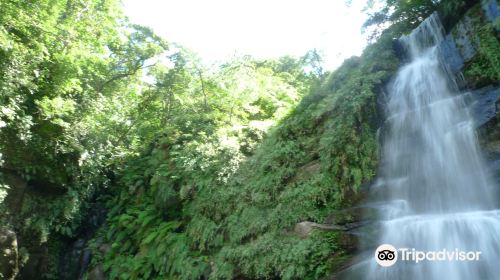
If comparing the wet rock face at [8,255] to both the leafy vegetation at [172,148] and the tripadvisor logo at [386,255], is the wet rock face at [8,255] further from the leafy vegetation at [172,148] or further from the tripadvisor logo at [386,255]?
the tripadvisor logo at [386,255]

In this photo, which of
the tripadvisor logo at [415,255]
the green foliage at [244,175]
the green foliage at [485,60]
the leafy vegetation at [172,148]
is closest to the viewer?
the tripadvisor logo at [415,255]

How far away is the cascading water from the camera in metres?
4.94

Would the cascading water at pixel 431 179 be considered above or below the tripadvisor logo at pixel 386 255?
above

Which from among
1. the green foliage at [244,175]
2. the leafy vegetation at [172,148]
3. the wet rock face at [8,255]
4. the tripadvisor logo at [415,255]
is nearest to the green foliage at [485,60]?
the leafy vegetation at [172,148]

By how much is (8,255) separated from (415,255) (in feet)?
31.5

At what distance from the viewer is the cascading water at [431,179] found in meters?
4.94

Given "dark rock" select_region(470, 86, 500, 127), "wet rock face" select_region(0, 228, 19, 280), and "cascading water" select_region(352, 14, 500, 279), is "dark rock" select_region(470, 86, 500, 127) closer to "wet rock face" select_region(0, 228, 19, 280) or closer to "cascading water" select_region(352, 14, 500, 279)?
"cascading water" select_region(352, 14, 500, 279)

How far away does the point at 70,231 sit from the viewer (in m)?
10.9

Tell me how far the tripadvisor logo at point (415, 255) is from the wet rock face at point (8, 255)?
9052 millimetres

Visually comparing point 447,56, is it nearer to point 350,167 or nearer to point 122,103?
point 350,167

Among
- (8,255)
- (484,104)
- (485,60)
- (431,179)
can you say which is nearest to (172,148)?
(8,255)

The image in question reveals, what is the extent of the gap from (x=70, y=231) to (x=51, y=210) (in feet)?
2.67

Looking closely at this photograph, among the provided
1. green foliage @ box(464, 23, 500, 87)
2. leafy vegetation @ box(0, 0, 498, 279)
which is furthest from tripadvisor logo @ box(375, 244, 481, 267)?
green foliage @ box(464, 23, 500, 87)

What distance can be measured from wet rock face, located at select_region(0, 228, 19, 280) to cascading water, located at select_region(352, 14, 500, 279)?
8773 millimetres
